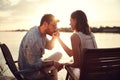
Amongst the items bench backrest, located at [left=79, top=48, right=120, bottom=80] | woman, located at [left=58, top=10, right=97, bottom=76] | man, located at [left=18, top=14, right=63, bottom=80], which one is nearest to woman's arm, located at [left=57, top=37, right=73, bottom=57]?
man, located at [left=18, top=14, right=63, bottom=80]

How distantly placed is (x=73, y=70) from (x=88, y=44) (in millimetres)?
418

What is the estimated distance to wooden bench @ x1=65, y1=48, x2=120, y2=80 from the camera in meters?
4.65

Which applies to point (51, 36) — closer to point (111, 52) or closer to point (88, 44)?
point (88, 44)

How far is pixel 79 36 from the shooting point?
16.3ft

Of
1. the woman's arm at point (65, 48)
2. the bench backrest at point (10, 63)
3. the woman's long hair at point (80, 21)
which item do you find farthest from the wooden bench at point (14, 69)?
the woman's long hair at point (80, 21)

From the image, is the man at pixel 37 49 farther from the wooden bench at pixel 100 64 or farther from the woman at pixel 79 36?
the wooden bench at pixel 100 64

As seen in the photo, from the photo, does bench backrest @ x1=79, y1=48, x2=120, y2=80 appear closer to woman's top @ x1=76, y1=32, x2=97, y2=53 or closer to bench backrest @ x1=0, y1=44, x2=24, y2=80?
woman's top @ x1=76, y1=32, x2=97, y2=53

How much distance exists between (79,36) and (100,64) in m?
0.46

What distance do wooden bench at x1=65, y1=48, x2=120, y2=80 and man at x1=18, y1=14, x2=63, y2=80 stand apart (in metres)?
0.43

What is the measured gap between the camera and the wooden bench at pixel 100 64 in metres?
4.65

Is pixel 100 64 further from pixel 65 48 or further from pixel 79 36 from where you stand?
pixel 65 48

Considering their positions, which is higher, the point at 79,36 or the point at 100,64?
the point at 79,36

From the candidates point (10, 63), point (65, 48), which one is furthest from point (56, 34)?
point (10, 63)

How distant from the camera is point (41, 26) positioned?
17.5 feet
